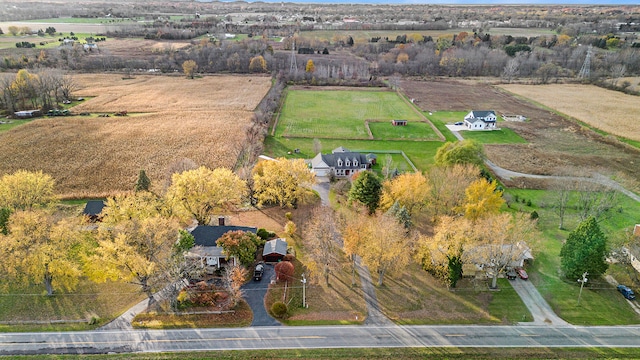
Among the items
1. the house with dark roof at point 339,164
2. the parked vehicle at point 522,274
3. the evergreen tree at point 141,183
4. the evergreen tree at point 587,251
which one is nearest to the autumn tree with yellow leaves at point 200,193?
the evergreen tree at point 141,183

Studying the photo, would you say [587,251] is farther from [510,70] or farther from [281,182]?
[510,70]

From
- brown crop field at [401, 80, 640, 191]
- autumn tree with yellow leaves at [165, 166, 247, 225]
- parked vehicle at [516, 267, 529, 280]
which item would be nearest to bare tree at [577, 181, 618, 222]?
brown crop field at [401, 80, 640, 191]

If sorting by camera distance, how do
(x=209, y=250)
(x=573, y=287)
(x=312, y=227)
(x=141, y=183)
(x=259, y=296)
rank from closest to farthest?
(x=259, y=296) → (x=573, y=287) → (x=209, y=250) → (x=312, y=227) → (x=141, y=183)

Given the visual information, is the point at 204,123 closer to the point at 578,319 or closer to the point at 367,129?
the point at 367,129

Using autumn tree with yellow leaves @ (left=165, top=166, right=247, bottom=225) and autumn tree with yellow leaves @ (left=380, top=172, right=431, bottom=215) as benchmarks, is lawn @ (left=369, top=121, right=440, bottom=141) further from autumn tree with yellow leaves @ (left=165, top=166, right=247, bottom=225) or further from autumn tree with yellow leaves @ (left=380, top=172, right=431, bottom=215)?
autumn tree with yellow leaves @ (left=165, top=166, right=247, bottom=225)

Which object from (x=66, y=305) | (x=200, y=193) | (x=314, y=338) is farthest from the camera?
(x=200, y=193)

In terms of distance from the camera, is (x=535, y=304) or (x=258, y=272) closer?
(x=535, y=304)

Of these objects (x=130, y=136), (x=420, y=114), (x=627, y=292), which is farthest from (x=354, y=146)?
(x=627, y=292)
